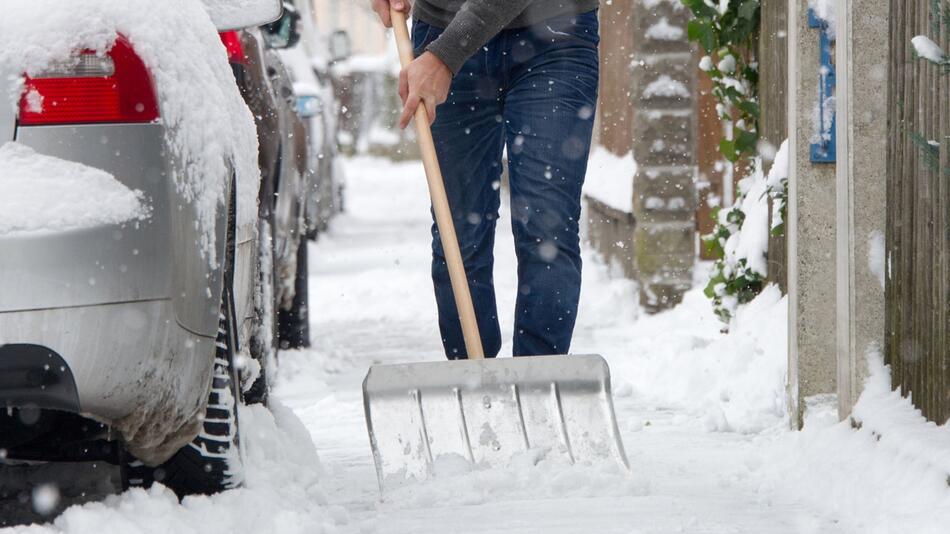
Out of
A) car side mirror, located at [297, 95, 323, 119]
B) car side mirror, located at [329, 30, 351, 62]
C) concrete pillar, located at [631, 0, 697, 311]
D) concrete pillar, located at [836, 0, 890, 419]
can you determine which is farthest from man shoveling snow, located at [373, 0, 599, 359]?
car side mirror, located at [329, 30, 351, 62]

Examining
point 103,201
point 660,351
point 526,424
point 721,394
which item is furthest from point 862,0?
point 660,351

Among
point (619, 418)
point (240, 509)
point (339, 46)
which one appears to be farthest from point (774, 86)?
point (339, 46)

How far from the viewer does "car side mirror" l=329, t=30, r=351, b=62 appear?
30.9ft

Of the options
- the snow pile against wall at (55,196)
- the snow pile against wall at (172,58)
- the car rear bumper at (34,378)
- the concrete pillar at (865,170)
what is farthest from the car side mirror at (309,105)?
the car rear bumper at (34,378)

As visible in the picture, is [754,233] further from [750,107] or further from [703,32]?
[703,32]

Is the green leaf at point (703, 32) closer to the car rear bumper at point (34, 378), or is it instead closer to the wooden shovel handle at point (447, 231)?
the wooden shovel handle at point (447, 231)

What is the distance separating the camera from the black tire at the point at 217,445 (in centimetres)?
309

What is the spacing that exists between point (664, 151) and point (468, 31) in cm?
379

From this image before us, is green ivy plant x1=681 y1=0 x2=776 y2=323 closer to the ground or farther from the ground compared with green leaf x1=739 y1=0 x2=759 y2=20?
closer to the ground

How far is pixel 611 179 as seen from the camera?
341 inches

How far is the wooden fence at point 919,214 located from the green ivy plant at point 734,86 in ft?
5.65

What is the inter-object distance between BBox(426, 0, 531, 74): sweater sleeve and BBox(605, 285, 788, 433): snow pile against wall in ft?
4.56

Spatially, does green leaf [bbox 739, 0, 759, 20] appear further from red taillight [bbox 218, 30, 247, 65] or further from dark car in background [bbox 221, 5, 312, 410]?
red taillight [bbox 218, 30, 247, 65]

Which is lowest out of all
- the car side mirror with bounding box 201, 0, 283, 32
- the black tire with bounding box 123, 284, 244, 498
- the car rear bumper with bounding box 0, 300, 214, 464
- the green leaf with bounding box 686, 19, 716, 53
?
the black tire with bounding box 123, 284, 244, 498
